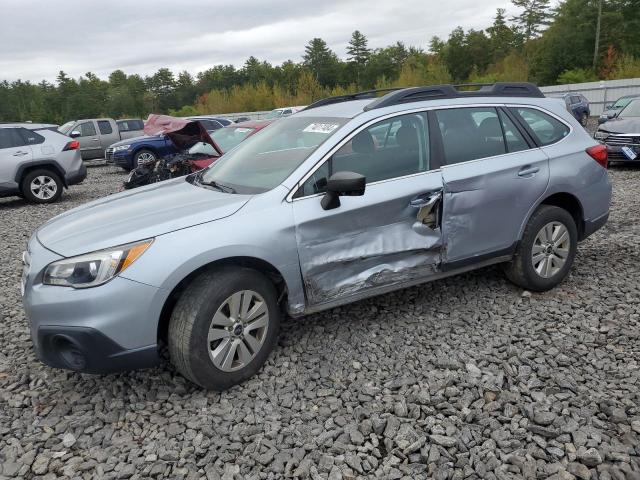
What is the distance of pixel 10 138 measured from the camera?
9898 millimetres

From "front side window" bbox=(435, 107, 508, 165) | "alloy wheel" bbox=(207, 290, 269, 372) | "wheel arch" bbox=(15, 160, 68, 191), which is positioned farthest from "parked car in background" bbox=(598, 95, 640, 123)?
"wheel arch" bbox=(15, 160, 68, 191)

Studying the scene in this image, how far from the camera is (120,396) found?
323cm

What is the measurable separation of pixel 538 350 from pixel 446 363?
658 mm

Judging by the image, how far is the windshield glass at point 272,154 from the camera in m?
3.52

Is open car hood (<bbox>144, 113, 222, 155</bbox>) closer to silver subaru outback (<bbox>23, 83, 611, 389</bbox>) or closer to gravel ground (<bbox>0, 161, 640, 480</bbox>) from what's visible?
silver subaru outback (<bbox>23, 83, 611, 389</bbox>)

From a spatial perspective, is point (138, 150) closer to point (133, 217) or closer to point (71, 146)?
point (71, 146)

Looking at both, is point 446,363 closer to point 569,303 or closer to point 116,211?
point 569,303

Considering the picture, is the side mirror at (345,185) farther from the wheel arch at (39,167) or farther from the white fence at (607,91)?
the white fence at (607,91)

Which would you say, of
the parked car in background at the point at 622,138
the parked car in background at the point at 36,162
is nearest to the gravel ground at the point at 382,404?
the parked car in background at the point at 36,162

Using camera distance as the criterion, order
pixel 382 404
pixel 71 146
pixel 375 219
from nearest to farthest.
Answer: pixel 382 404 → pixel 375 219 → pixel 71 146

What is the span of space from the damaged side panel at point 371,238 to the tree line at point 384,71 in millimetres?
40718

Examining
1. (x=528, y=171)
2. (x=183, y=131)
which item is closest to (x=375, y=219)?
(x=528, y=171)

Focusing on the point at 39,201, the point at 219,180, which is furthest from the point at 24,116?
the point at 219,180

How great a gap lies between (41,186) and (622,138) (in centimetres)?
1135
